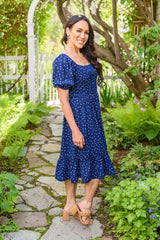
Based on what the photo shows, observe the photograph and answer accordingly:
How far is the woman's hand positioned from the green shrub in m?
0.51

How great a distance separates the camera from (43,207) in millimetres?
3057

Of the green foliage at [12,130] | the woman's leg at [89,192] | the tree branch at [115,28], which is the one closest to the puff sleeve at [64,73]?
the woman's leg at [89,192]

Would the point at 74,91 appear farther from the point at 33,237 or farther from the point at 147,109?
the point at 147,109

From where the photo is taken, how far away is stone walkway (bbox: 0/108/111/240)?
8.46ft

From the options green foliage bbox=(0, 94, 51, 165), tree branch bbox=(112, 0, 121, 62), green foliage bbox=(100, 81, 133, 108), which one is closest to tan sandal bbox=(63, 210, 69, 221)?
green foliage bbox=(0, 94, 51, 165)

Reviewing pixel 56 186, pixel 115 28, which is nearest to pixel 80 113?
pixel 56 186

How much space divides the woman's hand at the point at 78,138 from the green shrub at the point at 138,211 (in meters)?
0.51

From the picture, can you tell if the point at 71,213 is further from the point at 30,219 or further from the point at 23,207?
the point at 23,207

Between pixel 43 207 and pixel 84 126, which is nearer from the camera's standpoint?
pixel 84 126

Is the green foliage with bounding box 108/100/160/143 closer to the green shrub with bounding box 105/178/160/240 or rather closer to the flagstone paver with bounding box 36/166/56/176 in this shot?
the flagstone paver with bounding box 36/166/56/176

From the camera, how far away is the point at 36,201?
3172mm

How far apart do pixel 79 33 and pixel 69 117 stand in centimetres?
70

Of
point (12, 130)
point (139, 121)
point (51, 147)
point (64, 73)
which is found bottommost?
point (51, 147)

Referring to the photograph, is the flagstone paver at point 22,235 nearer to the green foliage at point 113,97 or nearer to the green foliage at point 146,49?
the green foliage at point 146,49
